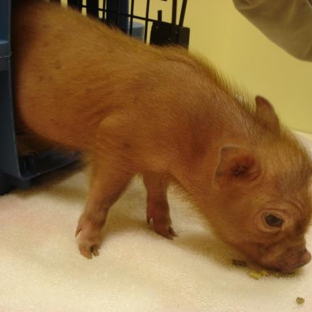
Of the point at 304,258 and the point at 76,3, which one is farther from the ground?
the point at 76,3

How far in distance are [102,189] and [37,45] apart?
1.78 ft

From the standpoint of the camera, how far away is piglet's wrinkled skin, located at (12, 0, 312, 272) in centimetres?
126

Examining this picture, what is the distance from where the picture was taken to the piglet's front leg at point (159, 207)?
1.59 m

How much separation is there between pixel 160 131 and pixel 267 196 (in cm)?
34

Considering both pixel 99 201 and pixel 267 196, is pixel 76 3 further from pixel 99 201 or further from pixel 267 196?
pixel 267 196

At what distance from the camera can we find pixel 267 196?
1245mm

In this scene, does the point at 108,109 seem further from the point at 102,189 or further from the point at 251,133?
the point at 251,133

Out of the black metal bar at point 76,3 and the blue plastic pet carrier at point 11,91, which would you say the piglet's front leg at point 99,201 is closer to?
the blue plastic pet carrier at point 11,91

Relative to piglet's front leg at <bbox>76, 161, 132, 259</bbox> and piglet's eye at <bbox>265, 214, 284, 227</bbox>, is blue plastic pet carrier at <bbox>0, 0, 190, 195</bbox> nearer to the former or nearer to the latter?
piglet's front leg at <bbox>76, 161, 132, 259</bbox>

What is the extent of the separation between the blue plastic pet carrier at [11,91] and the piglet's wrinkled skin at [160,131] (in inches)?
2.6

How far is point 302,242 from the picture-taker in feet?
4.37

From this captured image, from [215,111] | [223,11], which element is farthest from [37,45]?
[223,11]

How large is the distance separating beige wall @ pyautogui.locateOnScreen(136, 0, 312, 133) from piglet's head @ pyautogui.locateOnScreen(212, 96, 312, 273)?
1879 millimetres

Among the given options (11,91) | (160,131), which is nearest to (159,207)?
(160,131)
